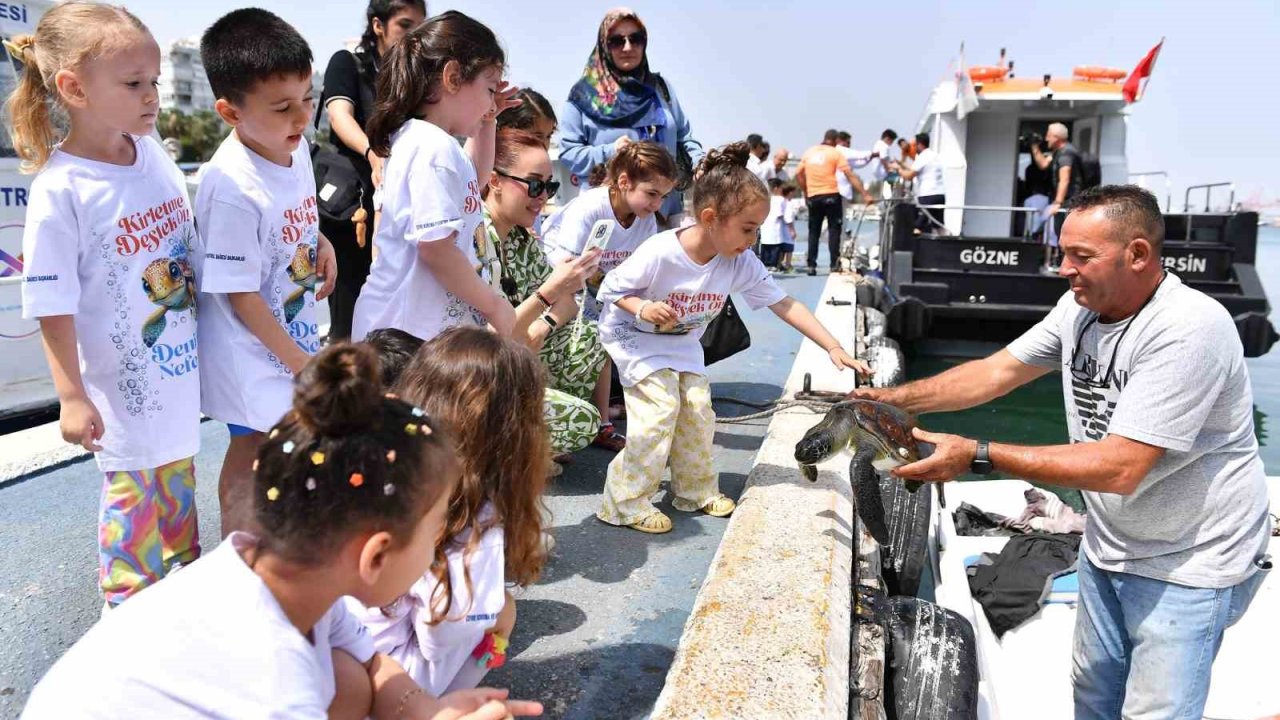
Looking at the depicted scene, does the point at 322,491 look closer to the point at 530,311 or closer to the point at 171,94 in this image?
the point at 530,311

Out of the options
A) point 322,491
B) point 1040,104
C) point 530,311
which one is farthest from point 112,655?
point 1040,104

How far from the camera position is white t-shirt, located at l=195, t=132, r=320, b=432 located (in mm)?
2637

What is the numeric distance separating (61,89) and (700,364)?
249 centimetres

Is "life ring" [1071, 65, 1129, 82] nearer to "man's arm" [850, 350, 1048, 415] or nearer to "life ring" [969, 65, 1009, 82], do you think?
"life ring" [969, 65, 1009, 82]

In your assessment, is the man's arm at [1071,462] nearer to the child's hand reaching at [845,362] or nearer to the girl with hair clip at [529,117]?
the child's hand reaching at [845,362]

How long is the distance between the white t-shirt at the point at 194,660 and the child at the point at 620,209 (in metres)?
2.98

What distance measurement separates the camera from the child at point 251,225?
264 centimetres

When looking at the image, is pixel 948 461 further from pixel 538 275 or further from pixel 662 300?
pixel 538 275

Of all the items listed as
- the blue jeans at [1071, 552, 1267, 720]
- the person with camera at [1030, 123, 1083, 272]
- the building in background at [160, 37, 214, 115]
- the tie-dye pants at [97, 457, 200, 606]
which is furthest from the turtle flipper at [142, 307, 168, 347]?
the building in background at [160, 37, 214, 115]

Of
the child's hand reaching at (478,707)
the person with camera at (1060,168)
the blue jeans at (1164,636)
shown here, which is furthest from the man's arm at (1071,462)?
the person with camera at (1060,168)

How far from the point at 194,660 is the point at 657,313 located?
2.51 m

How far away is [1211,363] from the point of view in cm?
267

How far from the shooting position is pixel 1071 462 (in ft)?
9.02

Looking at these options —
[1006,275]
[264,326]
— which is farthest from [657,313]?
[1006,275]
